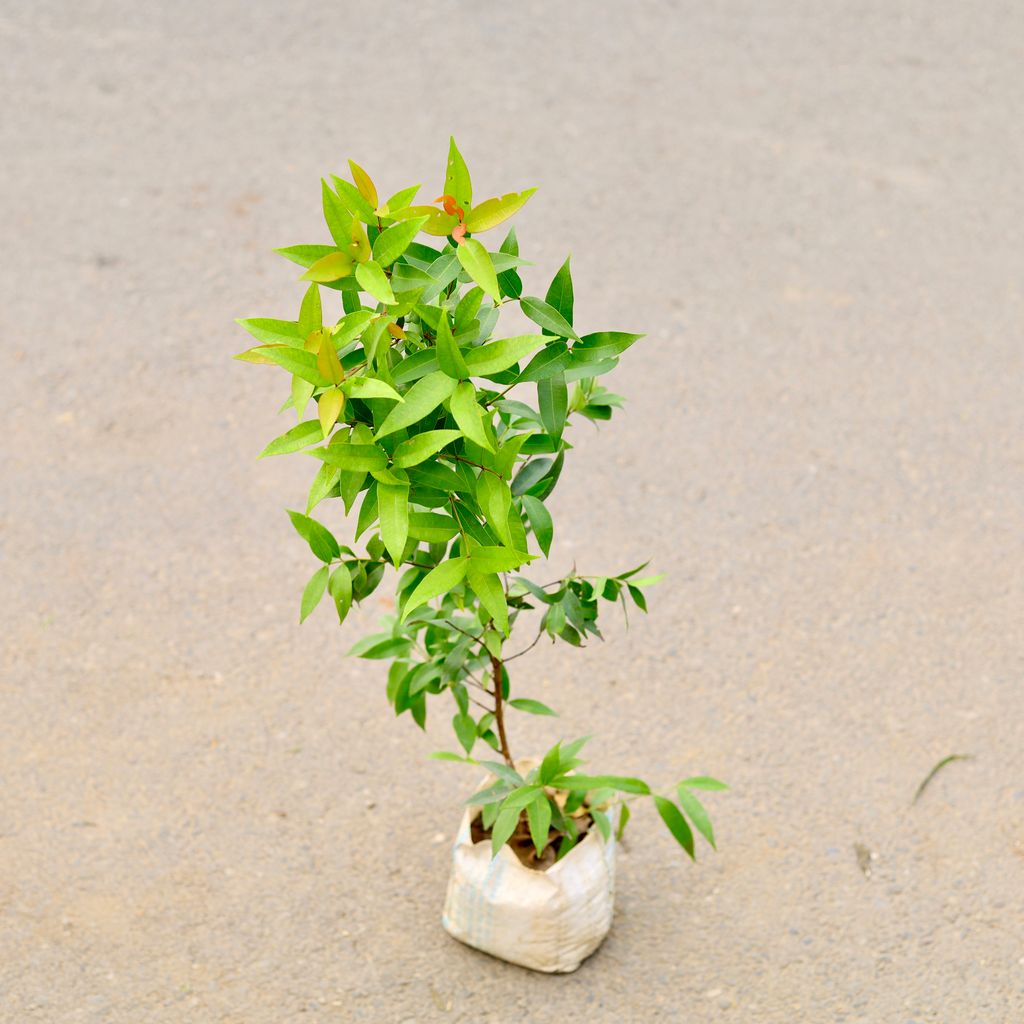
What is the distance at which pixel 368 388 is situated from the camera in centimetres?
184

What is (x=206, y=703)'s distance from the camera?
3.28 m

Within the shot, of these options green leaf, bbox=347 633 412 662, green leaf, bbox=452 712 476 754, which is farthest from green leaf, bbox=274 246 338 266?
green leaf, bbox=452 712 476 754

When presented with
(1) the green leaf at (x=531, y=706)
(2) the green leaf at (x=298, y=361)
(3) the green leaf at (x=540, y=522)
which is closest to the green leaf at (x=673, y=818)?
(1) the green leaf at (x=531, y=706)

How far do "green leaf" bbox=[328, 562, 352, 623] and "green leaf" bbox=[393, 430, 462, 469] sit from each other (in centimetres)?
33

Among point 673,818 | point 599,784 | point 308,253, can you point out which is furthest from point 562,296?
point 673,818

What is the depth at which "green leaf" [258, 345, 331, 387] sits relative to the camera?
1864 mm

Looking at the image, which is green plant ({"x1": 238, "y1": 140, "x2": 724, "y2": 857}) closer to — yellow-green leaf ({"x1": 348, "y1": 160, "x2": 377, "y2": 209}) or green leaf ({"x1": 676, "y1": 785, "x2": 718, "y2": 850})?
yellow-green leaf ({"x1": 348, "y1": 160, "x2": 377, "y2": 209})

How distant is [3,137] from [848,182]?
3.34 metres

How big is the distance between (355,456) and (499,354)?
253 millimetres

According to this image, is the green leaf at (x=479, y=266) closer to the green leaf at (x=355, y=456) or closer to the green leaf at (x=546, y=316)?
the green leaf at (x=546, y=316)

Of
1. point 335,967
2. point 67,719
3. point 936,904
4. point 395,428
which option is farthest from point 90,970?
point 936,904

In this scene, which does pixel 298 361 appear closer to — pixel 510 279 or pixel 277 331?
pixel 277 331

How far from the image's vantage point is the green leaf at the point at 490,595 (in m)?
2.04

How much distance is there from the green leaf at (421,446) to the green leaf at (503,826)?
2.60 feet
